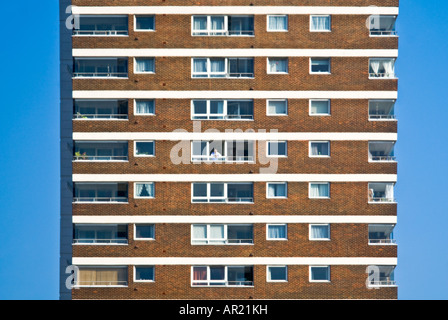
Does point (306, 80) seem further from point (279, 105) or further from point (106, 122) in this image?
point (106, 122)

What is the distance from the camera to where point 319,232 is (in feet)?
197

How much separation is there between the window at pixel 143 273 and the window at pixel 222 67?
14104 mm

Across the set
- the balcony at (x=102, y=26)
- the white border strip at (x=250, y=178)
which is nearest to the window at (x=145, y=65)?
the balcony at (x=102, y=26)

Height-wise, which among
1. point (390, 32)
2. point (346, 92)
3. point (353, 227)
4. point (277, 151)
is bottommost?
point (353, 227)

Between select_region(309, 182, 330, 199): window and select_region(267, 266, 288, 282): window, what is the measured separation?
5.46 meters

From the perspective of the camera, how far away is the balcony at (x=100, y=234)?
6034 centimetres

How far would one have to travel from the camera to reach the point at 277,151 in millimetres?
60312

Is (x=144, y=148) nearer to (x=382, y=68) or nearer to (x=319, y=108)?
(x=319, y=108)

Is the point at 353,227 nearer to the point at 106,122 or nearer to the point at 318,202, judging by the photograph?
the point at 318,202
